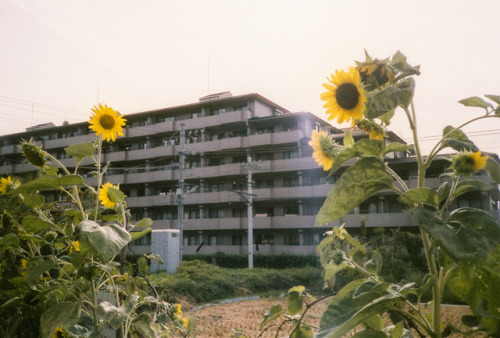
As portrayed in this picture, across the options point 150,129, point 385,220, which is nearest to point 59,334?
point 385,220

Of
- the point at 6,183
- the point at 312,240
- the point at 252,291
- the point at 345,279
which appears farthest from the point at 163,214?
the point at 6,183

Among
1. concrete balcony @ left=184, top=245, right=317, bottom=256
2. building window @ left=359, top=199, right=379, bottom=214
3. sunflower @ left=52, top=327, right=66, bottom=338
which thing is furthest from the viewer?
concrete balcony @ left=184, top=245, right=317, bottom=256

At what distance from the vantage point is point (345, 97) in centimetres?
83

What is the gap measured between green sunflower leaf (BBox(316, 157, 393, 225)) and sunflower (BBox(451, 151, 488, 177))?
144 mm

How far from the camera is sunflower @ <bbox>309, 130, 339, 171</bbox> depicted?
37.5 inches

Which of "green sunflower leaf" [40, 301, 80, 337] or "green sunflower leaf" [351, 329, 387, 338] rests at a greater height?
"green sunflower leaf" [351, 329, 387, 338]

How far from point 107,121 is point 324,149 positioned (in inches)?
33.1

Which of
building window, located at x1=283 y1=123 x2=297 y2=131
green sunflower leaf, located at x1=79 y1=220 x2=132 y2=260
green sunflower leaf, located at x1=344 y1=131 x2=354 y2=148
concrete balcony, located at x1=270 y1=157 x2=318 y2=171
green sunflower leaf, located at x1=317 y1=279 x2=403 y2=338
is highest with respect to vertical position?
building window, located at x1=283 y1=123 x2=297 y2=131

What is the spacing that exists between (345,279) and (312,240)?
15267 mm

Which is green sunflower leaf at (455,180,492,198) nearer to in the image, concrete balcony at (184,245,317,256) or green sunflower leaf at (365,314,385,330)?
green sunflower leaf at (365,314,385,330)

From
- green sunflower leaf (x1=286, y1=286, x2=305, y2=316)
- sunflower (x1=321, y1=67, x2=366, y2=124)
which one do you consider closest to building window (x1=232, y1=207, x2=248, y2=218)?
green sunflower leaf (x1=286, y1=286, x2=305, y2=316)

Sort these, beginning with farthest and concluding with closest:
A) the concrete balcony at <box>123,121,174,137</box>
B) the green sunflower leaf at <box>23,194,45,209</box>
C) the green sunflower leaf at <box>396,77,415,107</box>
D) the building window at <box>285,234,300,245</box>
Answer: the concrete balcony at <box>123,121,174,137</box>, the building window at <box>285,234,300,245</box>, the green sunflower leaf at <box>23,194,45,209</box>, the green sunflower leaf at <box>396,77,415,107</box>

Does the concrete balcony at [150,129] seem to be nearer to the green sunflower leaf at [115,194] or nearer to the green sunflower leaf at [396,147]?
the green sunflower leaf at [115,194]

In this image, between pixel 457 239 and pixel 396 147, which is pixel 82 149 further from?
pixel 457 239
